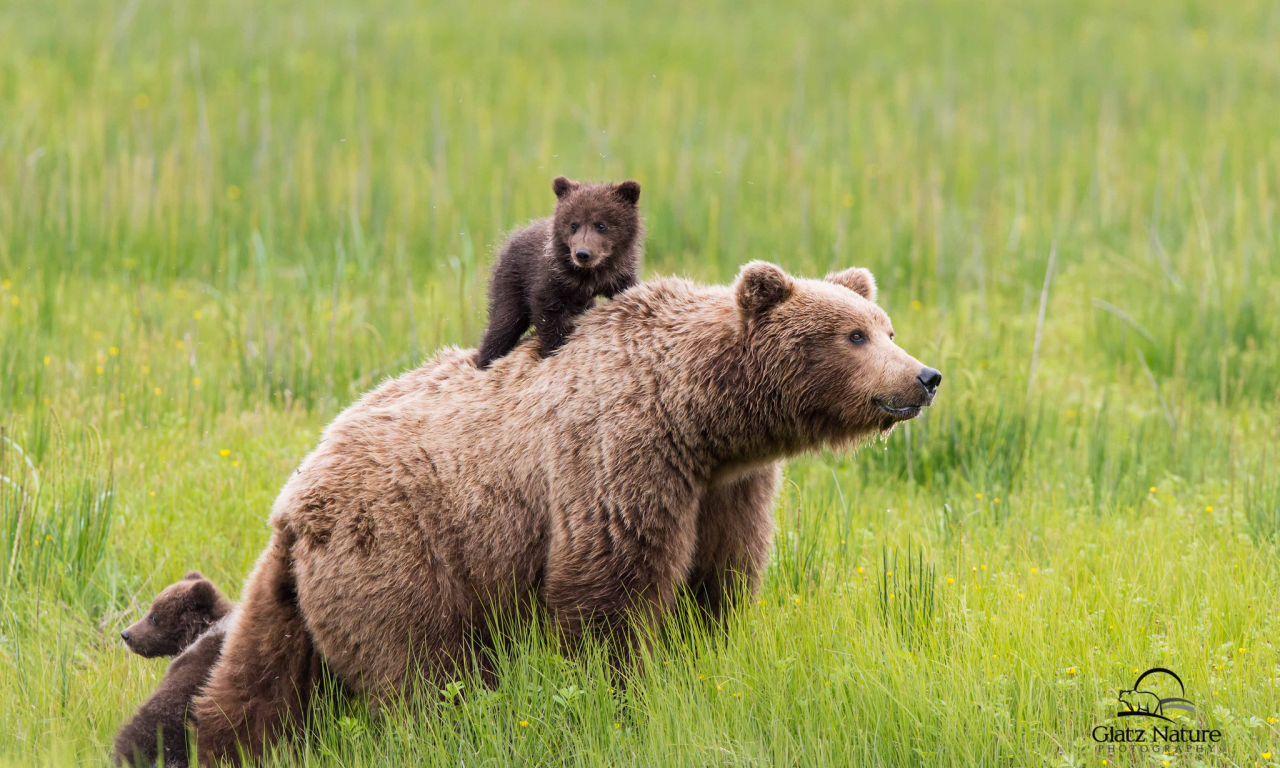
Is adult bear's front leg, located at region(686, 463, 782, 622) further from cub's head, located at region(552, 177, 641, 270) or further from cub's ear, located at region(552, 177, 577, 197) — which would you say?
cub's ear, located at region(552, 177, 577, 197)

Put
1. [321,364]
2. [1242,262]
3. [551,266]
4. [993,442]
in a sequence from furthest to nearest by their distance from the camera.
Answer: [1242,262], [321,364], [993,442], [551,266]

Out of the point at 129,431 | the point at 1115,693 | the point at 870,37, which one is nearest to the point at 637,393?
the point at 1115,693

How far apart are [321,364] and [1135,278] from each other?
21.0 feet

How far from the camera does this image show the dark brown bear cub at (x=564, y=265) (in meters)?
4.69

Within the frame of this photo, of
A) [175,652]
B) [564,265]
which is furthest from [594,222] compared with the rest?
[175,652]

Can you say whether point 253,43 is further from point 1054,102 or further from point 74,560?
point 74,560

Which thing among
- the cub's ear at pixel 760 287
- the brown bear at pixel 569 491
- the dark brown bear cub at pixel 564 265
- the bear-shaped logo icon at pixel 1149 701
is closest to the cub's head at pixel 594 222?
the dark brown bear cub at pixel 564 265

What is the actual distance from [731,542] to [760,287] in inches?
38.3

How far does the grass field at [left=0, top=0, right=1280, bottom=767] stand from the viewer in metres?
4.39

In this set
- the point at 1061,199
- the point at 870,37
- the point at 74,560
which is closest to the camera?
the point at 74,560

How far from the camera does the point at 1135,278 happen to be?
992 centimetres

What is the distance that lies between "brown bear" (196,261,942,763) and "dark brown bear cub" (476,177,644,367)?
14 cm

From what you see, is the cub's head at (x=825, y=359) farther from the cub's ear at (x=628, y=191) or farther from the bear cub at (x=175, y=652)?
the bear cub at (x=175, y=652)

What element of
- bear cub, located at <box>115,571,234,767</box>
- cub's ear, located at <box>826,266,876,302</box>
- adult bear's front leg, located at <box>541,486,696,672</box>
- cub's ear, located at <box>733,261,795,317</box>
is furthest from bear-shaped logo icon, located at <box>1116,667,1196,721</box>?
bear cub, located at <box>115,571,234,767</box>
